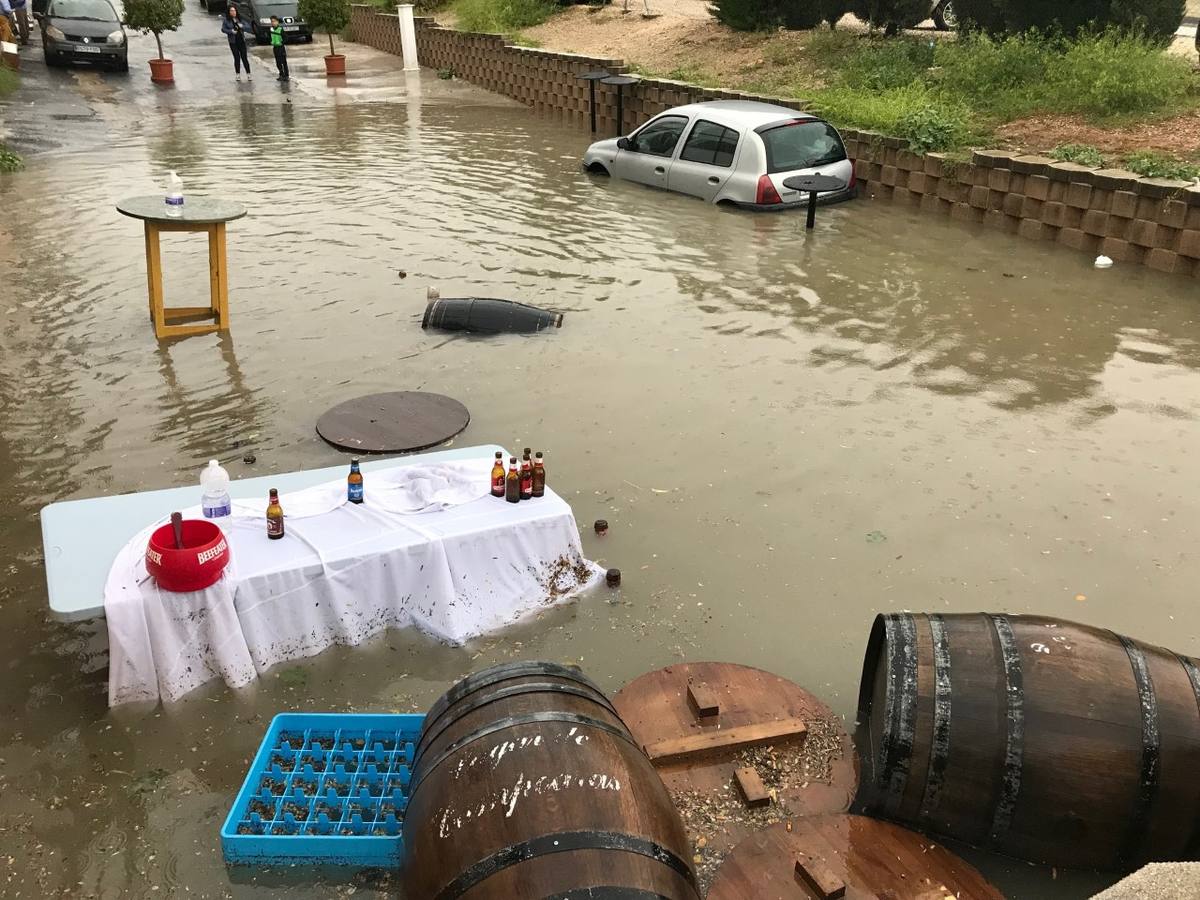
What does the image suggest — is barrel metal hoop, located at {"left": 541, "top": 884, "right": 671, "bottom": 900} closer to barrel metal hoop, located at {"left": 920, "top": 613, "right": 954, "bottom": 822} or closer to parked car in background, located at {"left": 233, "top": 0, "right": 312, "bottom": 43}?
barrel metal hoop, located at {"left": 920, "top": 613, "right": 954, "bottom": 822}

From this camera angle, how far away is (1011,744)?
3297 millimetres

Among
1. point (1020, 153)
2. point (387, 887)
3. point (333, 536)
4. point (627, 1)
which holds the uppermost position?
point (627, 1)

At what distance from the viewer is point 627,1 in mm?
25094

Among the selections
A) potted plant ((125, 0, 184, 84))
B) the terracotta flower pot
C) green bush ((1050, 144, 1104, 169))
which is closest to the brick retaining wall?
green bush ((1050, 144, 1104, 169))

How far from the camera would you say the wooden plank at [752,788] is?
12.2ft

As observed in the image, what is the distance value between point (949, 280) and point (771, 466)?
196 inches

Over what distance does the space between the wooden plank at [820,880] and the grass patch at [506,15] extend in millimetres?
24380

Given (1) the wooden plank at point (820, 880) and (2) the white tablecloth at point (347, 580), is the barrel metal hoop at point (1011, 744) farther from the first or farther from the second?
(2) the white tablecloth at point (347, 580)

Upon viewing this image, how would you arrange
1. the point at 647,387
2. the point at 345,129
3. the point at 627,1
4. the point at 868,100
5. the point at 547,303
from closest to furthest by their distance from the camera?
the point at 647,387
the point at 547,303
the point at 868,100
the point at 345,129
the point at 627,1

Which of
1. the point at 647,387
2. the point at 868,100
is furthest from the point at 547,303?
the point at 868,100

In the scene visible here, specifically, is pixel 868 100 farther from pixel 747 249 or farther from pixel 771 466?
pixel 771 466

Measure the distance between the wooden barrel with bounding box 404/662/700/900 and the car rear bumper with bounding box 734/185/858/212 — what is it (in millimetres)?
10346

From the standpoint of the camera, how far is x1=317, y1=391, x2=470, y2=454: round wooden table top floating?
6.55 m

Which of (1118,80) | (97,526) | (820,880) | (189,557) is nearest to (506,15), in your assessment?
(1118,80)
